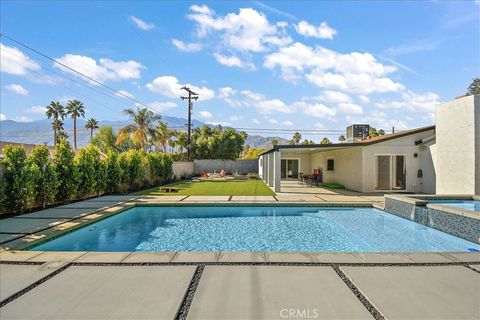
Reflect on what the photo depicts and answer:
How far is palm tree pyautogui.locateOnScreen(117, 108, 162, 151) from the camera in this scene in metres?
33.1

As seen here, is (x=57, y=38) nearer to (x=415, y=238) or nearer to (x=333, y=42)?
(x=333, y=42)

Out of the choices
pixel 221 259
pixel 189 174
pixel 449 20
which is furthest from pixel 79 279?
pixel 189 174

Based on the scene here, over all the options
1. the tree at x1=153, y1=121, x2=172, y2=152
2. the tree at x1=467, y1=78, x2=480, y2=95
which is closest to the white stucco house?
the tree at x1=467, y1=78, x2=480, y2=95

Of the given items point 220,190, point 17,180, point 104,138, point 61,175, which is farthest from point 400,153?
point 104,138

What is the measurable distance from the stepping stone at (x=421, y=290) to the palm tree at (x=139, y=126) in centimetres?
3231

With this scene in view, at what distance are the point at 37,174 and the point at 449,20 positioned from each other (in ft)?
50.8

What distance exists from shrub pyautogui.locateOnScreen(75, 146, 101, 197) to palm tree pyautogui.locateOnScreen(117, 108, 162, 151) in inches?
823

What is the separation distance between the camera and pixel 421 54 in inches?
508

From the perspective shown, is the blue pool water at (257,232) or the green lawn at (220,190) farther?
the green lawn at (220,190)

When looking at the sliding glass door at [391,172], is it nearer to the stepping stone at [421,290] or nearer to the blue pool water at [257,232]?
the blue pool water at [257,232]

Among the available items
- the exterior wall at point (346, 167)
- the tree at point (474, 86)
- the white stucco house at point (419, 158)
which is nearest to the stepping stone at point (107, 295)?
the white stucco house at point (419, 158)

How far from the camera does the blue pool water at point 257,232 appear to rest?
254 inches

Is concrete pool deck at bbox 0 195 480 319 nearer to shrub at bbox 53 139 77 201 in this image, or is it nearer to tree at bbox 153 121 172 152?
shrub at bbox 53 139 77 201

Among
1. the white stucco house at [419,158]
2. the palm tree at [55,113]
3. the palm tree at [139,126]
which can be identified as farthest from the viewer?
the palm tree at [55,113]
